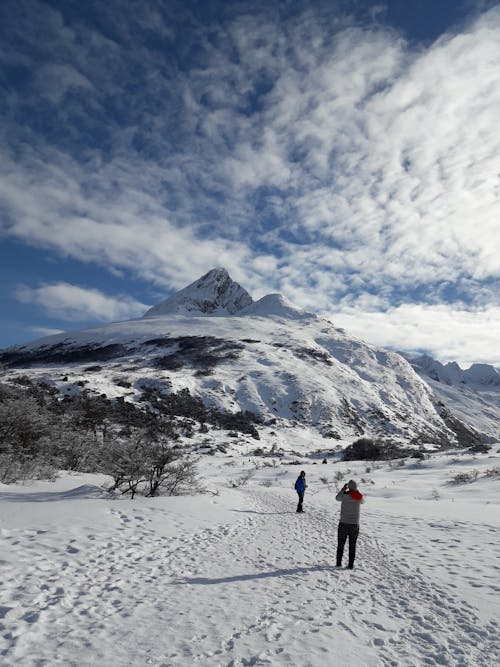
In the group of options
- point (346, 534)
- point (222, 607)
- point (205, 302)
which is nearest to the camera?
point (222, 607)

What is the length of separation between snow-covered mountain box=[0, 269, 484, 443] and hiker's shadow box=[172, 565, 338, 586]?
5899 centimetres

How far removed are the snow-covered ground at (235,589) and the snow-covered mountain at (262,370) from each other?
56.2 metres

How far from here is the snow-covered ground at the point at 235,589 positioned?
437 centimetres

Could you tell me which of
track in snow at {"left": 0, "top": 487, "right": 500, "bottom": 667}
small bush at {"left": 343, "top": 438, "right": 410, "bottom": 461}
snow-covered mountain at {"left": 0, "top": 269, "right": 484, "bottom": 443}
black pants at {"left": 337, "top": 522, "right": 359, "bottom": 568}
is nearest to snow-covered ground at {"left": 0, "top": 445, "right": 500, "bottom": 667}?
track in snow at {"left": 0, "top": 487, "right": 500, "bottom": 667}

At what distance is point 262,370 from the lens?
88.4 meters

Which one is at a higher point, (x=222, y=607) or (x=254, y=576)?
(x=222, y=607)

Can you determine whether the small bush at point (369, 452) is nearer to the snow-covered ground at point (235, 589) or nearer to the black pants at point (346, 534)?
the snow-covered ground at point (235, 589)

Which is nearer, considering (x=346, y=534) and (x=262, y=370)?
(x=346, y=534)

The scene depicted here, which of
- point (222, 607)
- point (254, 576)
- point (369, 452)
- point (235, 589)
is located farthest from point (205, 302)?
point (222, 607)

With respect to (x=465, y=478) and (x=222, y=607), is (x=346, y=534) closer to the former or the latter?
(x=222, y=607)

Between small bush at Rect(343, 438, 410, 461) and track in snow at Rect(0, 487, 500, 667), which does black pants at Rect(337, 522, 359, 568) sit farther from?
small bush at Rect(343, 438, 410, 461)

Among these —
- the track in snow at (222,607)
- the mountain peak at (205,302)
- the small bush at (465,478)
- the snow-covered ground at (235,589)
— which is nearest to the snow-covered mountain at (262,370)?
the mountain peak at (205,302)

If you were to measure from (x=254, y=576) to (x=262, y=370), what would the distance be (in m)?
81.4

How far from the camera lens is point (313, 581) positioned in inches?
275
